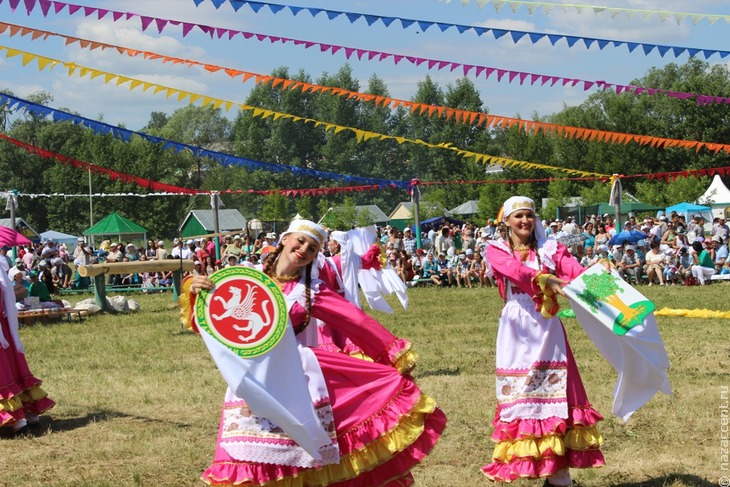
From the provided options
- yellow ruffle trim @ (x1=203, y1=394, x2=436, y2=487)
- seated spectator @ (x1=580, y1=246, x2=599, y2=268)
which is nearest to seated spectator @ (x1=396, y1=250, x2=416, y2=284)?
seated spectator @ (x1=580, y1=246, x2=599, y2=268)

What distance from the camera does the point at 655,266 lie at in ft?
64.4

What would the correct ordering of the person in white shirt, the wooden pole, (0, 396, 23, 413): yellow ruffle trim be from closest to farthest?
(0, 396, 23, 413): yellow ruffle trim → the wooden pole → the person in white shirt

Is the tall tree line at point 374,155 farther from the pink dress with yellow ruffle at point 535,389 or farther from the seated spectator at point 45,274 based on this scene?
the pink dress with yellow ruffle at point 535,389

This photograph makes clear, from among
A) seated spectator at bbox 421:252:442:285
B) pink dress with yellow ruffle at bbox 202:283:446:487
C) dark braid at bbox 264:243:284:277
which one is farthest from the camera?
seated spectator at bbox 421:252:442:285

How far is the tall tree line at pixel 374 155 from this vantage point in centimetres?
5056

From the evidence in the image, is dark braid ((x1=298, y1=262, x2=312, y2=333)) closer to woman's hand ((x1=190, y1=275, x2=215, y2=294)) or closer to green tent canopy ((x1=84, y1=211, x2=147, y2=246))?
woman's hand ((x1=190, y1=275, x2=215, y2=294))

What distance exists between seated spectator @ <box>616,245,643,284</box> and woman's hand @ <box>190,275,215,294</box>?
16.3 m

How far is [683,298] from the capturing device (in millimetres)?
16516

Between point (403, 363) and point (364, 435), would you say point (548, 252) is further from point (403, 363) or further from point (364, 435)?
point (364, 435)

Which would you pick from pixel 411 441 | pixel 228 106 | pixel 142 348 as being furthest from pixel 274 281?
pixel 142 348

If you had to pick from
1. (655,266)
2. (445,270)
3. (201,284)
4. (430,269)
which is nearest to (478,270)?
(445,270)

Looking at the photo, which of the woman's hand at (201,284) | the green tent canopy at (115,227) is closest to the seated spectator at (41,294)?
the woman's hand at (201,284)

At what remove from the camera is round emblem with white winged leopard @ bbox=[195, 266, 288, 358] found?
458 centimetres

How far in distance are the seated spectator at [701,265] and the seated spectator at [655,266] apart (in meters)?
0.61
